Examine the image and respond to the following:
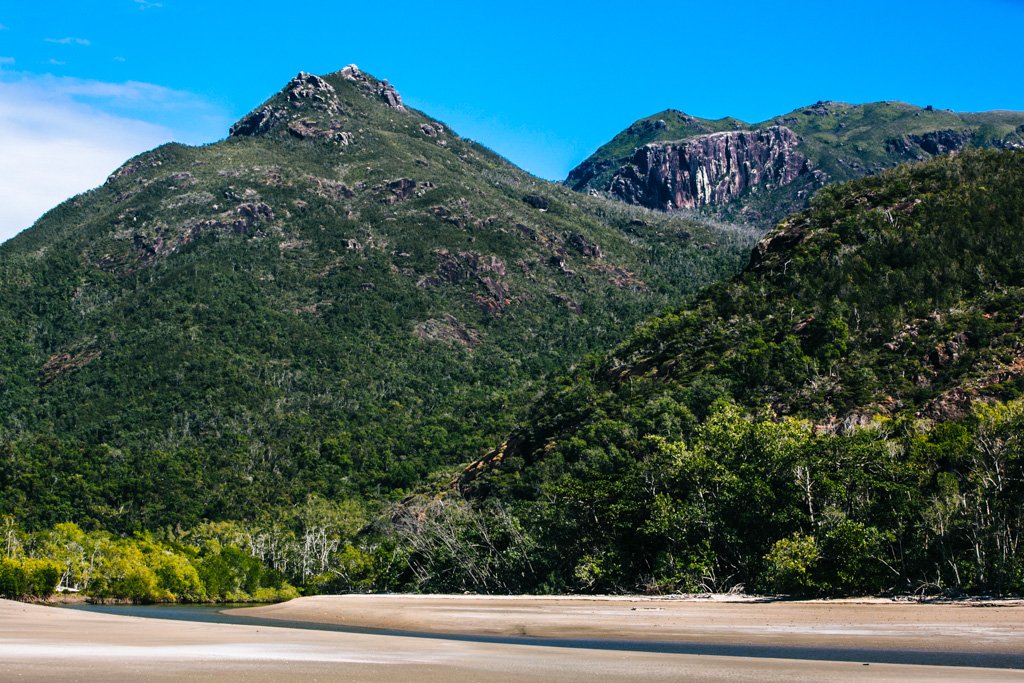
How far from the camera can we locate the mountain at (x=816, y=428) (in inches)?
1628

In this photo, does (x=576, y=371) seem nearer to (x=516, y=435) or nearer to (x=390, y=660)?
(x=516, y=435)

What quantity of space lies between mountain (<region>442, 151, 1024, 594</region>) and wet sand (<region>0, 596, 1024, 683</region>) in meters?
6.02

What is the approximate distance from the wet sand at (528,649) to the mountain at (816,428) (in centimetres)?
602

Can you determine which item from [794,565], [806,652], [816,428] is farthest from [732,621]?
[816,428]

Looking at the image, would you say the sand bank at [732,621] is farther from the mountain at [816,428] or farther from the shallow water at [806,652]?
the mountain at [816,428]

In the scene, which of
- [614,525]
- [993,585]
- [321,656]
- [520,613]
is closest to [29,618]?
[321,656]

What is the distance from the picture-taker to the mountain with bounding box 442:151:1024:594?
136 feet

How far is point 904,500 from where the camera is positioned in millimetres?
42750

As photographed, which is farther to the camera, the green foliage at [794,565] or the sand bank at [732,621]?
the green foliage at [794,565]

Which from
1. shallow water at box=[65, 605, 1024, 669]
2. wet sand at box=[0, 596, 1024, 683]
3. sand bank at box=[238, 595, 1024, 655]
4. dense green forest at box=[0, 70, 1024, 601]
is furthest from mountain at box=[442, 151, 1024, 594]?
shallow water at box=[65, 605, 1024, 669]

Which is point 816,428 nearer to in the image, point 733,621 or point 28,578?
point 733,621

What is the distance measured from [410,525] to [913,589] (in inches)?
2109

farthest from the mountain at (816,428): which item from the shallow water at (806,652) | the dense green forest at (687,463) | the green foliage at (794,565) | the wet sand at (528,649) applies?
the shallow water at (806,652)

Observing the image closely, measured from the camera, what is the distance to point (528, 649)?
87.7ft
